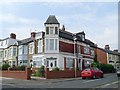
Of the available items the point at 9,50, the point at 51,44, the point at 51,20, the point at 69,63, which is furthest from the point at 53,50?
the point at 9,50

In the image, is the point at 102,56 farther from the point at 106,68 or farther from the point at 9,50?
the point at 9,50

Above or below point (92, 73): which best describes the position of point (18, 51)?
above

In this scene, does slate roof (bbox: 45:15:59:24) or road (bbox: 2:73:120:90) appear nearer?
road (bbox: 2:73:120:90)

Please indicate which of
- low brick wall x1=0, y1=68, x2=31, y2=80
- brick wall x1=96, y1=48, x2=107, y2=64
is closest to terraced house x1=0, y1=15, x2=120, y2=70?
low brick wall x1=0, y1=68, x2=31, y2=80

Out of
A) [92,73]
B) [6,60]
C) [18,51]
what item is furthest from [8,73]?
[6,60]

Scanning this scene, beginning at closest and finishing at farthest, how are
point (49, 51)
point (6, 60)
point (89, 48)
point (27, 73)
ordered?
point (27, 73) < point (49, 51) < point (89, 48) < point (6, 60)

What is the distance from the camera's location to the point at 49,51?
44.2 meters

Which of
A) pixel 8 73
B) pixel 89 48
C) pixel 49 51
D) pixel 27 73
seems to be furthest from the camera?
pixel 89 48

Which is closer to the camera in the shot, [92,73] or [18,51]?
[92,73]

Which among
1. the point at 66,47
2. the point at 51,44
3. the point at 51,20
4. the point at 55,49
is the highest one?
the point at 51,20

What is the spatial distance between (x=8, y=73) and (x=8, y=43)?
26739 millimetres

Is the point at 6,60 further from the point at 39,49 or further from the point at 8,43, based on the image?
the point at 39,49

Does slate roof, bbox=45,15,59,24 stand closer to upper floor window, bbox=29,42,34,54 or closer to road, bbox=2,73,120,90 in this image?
upper floor window, bbox=29,42,34,54

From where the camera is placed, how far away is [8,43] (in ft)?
208
